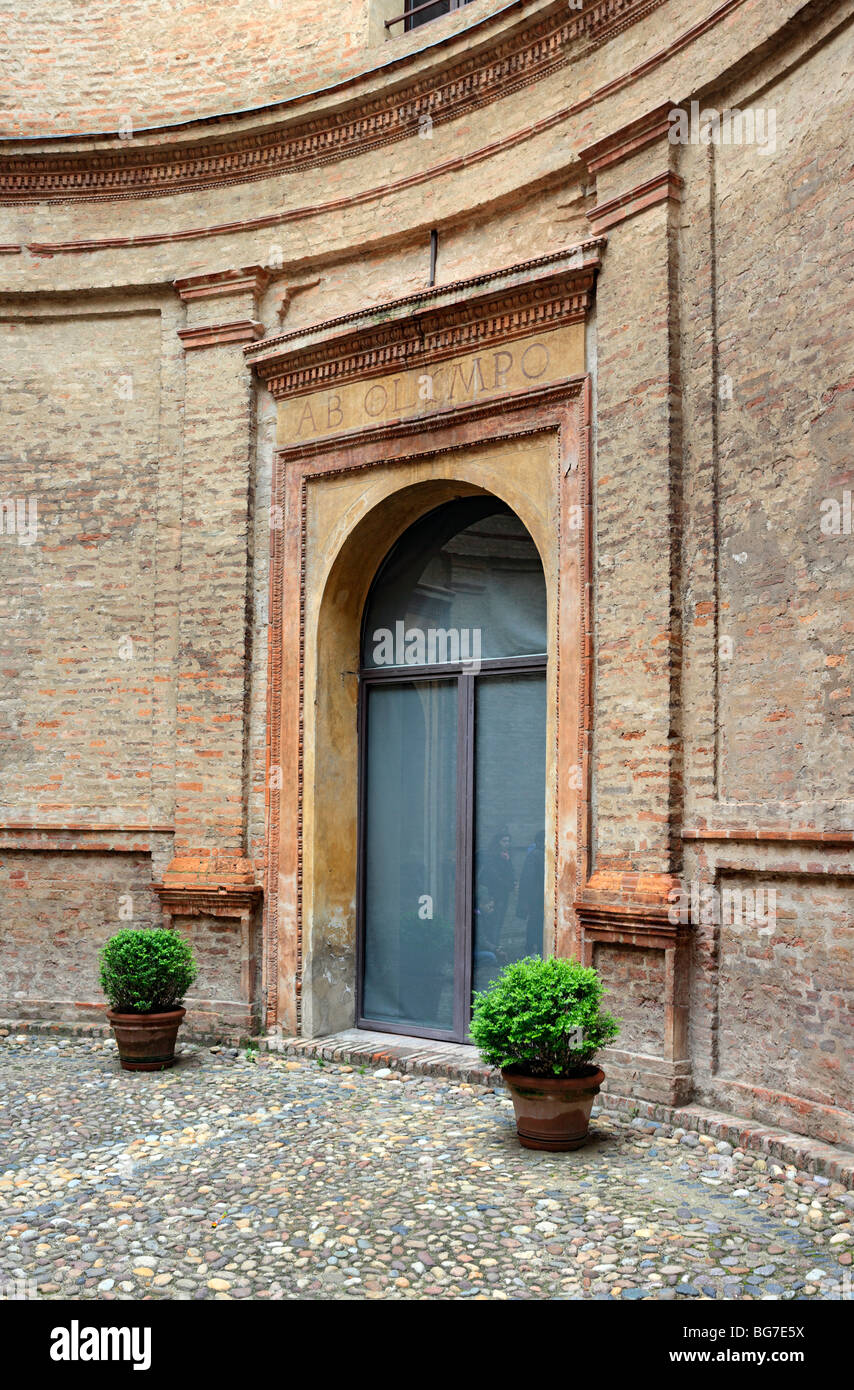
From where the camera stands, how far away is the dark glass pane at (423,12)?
9.30 m

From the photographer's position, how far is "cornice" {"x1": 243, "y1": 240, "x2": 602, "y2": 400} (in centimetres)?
758

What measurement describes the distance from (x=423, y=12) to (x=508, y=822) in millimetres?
6606

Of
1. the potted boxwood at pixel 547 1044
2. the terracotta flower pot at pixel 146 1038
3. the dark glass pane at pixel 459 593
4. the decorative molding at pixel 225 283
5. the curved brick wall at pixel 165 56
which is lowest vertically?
the terracotta flower pot at pixel 146 1038

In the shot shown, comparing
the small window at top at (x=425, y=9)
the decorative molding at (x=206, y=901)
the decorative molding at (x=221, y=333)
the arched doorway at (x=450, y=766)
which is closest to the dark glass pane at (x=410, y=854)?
the arched doorway at (x=450, y=766)

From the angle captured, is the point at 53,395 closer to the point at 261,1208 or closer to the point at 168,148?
the point at 168,148

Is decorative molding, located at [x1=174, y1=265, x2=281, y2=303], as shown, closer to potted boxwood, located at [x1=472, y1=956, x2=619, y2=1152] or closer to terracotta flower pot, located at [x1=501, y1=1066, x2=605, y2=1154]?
potted boxwood, located at [x1=472, y1=956, x2=619, y2=1152]

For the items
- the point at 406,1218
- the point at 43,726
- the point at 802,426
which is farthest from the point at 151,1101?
the point at 802,426

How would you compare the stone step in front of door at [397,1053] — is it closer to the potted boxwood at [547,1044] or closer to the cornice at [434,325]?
the potted boxwood at [547,1044]

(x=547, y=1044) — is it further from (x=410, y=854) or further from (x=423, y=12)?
(x=423, y=12)

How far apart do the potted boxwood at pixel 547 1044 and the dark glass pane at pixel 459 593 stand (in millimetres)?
2896

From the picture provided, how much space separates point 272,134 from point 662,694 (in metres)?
5.69

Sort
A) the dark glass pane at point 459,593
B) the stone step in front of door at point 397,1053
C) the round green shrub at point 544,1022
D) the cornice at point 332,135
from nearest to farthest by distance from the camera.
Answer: the round green shrub at point 544,1022 < the stone step in front of door at point 397,1053 < the cornice at point 332,135 < the dark glass pane at point 459,593

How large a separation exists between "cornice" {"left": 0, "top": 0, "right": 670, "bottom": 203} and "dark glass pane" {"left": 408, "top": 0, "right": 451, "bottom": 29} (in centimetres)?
107

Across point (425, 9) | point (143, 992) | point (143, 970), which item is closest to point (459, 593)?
point (143, 970)
